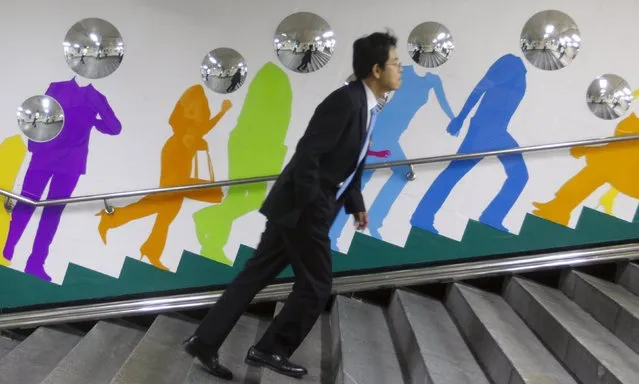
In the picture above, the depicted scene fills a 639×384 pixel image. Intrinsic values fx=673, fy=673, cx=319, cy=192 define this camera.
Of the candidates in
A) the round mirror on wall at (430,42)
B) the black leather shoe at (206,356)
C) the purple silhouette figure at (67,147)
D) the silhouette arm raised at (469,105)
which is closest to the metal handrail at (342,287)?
the purple silhouette figure at (67,147)

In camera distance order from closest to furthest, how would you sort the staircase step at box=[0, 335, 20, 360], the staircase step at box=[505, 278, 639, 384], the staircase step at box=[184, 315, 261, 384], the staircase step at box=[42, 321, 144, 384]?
the staircase step at box=[505, 278, 639, 384] < the staircase step at box=[184, 315, 261, 384] < the staircase step at box=[42, 321, 144, 384] < the staircase step at box=[0, 335, 20, 360]

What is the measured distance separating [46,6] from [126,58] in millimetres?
461

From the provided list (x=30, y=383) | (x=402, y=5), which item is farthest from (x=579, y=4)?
(x=30, y=383)

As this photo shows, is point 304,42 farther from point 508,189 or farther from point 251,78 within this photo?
point 508,189

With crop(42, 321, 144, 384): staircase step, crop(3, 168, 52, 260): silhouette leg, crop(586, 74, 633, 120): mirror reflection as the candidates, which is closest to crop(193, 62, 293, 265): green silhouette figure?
crop(42, 321, 144, 384): staircase step

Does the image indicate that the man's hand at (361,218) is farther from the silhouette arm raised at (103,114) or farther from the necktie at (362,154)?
the silhouette arm raised at (103,114)

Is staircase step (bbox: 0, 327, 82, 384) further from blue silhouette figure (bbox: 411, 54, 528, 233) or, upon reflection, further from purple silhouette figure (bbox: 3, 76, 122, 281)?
blue silhouette figure (bbox: 411, 54, 528, 233)

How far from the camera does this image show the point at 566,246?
348cm

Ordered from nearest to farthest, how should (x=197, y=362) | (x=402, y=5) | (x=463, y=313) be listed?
(x=197, y=362) < (x=463, y=313) < (x=402, y=5)

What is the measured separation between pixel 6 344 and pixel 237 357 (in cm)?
132

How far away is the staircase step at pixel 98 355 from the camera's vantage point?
9.21ft

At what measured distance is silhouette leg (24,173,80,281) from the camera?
3445mm

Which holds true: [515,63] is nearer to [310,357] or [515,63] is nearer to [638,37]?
[638,37]

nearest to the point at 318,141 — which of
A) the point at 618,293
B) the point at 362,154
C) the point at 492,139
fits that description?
the point at 362,154
